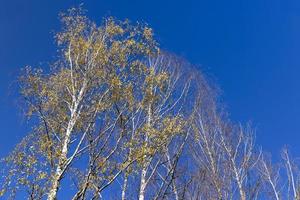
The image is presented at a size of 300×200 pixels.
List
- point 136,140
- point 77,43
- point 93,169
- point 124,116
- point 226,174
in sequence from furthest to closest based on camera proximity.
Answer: point 226,174, point 77,43, point 124,116, point 136,140, point 93,169

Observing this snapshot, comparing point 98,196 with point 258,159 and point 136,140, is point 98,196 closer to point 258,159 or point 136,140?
point 136,140

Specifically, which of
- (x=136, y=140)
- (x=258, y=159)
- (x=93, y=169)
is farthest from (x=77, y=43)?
(x=258, y=159)

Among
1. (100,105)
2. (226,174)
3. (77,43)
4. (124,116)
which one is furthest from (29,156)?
(226,174)

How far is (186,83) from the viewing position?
15.4m

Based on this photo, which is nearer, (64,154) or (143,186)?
(64,154)

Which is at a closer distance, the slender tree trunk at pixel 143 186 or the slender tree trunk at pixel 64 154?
the slender tree trunk at pixel 64 154

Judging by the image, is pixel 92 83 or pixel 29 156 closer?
pixel 29 156

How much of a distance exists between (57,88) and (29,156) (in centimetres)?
262

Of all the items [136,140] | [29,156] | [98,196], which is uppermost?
[136,140]

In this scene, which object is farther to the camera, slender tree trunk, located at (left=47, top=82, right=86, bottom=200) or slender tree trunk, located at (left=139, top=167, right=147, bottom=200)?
slender tree trunk, located at (left=139, top=167, right=147, bottom=200)

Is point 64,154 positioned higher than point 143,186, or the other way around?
point 143,186

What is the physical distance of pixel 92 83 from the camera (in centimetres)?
1070

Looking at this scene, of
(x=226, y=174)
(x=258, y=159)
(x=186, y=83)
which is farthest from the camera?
(x=258, y=159)

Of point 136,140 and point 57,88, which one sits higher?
point 57,88
